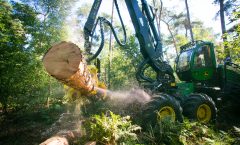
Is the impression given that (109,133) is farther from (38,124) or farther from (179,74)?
(38,124)

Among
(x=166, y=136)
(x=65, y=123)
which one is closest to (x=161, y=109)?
(x=166, y=136)

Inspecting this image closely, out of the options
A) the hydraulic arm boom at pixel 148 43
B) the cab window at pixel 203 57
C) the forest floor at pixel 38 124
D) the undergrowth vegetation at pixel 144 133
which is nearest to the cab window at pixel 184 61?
the cab window at pixel 203 57

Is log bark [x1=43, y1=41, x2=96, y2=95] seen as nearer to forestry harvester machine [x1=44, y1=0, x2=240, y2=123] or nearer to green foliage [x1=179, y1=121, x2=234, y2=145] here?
forestry harvester machine [x1=44, y1=0, x2=240, y2=123]

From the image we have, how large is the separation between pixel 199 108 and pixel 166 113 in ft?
5.61

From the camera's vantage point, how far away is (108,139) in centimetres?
Answer: 498

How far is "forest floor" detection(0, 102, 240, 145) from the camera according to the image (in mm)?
6031

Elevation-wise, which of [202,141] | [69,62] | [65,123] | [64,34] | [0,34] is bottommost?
[202,141]

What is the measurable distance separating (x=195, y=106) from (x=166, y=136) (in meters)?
2.02

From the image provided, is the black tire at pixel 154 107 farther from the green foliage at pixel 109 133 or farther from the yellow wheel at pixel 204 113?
the yellow wheel at pixel 204 113

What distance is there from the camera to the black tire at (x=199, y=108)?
725cm

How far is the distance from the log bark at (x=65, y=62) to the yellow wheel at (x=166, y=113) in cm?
262

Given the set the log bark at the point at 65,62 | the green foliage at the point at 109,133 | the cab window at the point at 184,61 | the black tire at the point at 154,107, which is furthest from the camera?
the cab window at the point at 184,61

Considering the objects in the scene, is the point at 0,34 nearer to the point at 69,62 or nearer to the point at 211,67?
the point at 69,62

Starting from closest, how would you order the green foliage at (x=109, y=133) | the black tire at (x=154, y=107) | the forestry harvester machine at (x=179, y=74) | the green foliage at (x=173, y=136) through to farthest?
the green foliage at (x=109, y=133) → the green foliage at (x=173, y=136) → the black tire at (x=154, y=107) → the forestry harvester machine at (x=179, y=74)
